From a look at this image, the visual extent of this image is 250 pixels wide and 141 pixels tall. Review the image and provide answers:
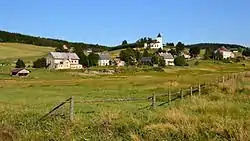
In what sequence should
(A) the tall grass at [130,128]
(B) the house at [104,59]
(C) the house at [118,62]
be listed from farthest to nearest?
(B) the house at [104,59], (C) the house at [118,62], (A) the tall grass at [130,128]

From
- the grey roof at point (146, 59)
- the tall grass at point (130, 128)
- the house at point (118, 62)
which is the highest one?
the tall grass at point (130, 128)

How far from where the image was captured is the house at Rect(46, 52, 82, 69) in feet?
Answer: 516

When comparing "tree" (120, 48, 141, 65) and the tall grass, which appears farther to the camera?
"tree" (120, 48, 141, 65)

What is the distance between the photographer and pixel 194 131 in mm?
12133

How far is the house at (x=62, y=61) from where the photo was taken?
516 feet

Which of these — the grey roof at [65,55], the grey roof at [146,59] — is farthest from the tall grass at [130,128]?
the grey roof at [146,59]

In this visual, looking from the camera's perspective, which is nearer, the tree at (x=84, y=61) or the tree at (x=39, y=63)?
the tree at (x=39, y=63)

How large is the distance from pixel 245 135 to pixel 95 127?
15.3 feet

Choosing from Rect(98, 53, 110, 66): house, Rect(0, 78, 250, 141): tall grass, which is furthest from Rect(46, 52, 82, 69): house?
Rect(0, 78, 250, 141): tall grass

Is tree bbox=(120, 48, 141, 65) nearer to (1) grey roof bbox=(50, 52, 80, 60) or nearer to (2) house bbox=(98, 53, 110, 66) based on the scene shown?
(2) house bbox=(98, 53, 110, 66)

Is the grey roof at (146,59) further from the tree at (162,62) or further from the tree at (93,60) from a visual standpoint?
the tree at (93,60)

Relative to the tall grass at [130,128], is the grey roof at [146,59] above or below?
below

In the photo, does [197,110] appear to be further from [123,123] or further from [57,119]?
[57,119]

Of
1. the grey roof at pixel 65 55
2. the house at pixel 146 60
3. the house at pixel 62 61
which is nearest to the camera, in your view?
the house at pixel 62 61
